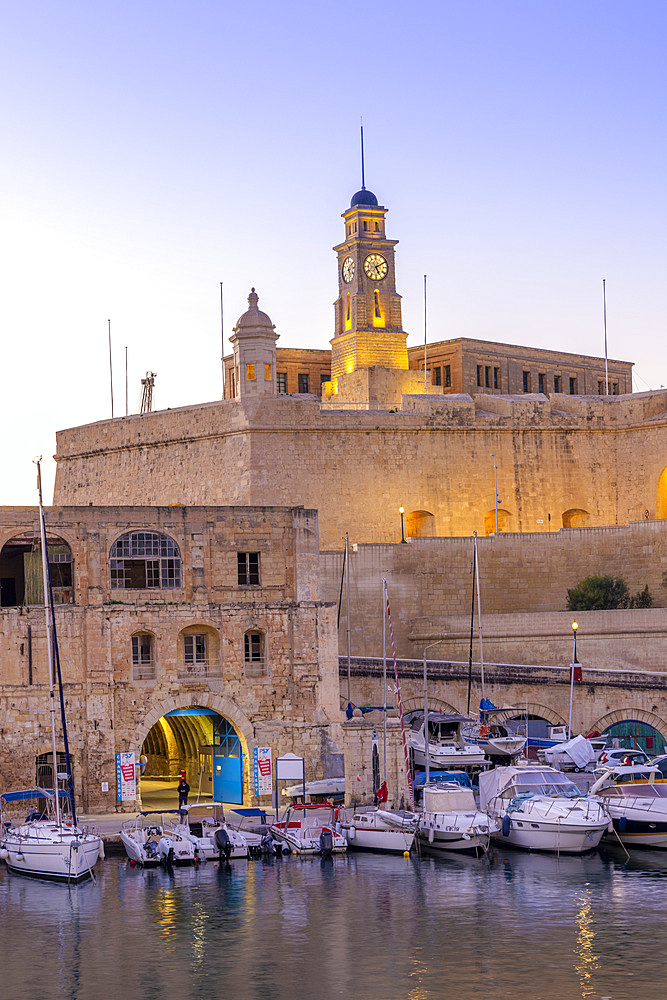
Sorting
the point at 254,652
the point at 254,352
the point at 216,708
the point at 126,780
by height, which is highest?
the point at 254,352

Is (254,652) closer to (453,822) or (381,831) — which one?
(381,831)

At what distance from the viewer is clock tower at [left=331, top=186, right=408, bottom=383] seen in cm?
5775

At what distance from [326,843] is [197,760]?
23.6 ft

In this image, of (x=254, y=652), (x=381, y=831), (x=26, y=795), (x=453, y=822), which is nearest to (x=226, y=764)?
(x=254, y=652)

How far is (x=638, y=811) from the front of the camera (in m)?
30.6

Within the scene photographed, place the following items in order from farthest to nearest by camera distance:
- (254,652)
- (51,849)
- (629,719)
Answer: (629,719)
(254,652)
(51,849)

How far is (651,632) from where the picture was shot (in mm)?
41375

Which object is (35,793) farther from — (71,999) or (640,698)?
(640,698)

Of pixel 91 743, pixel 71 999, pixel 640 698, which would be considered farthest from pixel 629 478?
pixel 71 999

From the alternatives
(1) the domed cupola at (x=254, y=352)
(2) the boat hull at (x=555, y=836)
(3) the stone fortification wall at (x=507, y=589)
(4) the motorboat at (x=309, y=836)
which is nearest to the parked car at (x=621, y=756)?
(2) the boat hull at (x=555, y=836)

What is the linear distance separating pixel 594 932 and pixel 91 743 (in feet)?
41.6

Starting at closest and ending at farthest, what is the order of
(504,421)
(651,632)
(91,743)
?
(91,743) → (651,632) → (504,421)

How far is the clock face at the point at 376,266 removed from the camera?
5819cm

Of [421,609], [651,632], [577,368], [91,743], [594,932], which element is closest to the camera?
[594,932]
